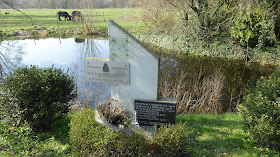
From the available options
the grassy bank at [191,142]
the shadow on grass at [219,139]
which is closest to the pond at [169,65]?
the shadow on grass at [219,139]

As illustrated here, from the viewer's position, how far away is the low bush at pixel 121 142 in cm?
391

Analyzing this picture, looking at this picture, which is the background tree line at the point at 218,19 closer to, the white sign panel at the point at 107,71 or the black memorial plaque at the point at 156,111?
the black memorial plaque at the point at 156,111

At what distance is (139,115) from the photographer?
5.42 m

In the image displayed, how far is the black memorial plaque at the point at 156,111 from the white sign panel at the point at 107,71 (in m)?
0.68

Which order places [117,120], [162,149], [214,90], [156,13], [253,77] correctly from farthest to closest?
[156,13]
[253,77]
[214,90]
[117,120]
[162,149]

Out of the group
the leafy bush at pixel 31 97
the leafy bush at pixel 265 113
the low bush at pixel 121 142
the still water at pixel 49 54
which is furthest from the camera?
the still water at pixel 49 54

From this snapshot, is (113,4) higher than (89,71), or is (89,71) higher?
(113,4)

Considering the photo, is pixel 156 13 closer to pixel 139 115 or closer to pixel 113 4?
pixel 139 115

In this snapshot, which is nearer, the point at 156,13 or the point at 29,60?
the point at 29,60

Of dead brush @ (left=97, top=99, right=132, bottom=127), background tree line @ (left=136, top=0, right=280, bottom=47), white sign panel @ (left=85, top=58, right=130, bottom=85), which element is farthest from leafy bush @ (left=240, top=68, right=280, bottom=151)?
background tree line @ (left=136, top=0, right=280, bottom=47)

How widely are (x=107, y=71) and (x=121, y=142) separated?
1.83m

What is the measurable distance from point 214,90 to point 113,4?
1846 inches

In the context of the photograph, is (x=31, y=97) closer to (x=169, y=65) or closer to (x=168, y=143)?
(x=168, y=143)

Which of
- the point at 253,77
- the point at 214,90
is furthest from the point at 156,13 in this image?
the point at 214,90
